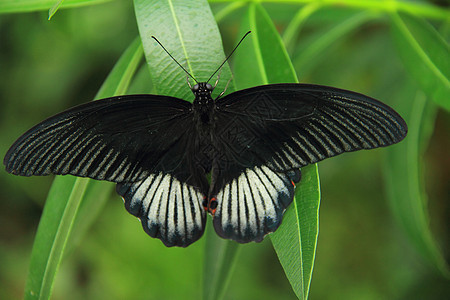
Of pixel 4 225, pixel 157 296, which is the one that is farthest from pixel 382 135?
pixel 4 225

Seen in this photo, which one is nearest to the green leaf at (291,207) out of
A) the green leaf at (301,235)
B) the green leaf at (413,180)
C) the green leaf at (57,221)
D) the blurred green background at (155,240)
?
the green leaf at (301,235)

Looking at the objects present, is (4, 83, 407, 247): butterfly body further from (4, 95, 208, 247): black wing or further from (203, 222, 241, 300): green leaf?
(203, 222, 241, 300): green leaf

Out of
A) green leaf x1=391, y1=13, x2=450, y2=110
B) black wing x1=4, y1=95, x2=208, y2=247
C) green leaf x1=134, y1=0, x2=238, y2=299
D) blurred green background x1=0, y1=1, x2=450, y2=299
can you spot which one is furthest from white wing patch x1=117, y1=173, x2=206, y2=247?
blurred green background x1=0, y1=1, x2=450, y2=299

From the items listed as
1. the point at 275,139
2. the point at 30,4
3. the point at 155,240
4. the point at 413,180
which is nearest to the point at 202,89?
the point at 275,139

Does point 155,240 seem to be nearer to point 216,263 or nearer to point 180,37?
point 216,263

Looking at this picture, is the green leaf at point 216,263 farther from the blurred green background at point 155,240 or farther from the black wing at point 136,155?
the blurred green background at point 155,240

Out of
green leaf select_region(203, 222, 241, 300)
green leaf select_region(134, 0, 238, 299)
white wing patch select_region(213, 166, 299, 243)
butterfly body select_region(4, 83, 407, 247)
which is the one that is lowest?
green leaf select_region(203, 222, 241, 300)
